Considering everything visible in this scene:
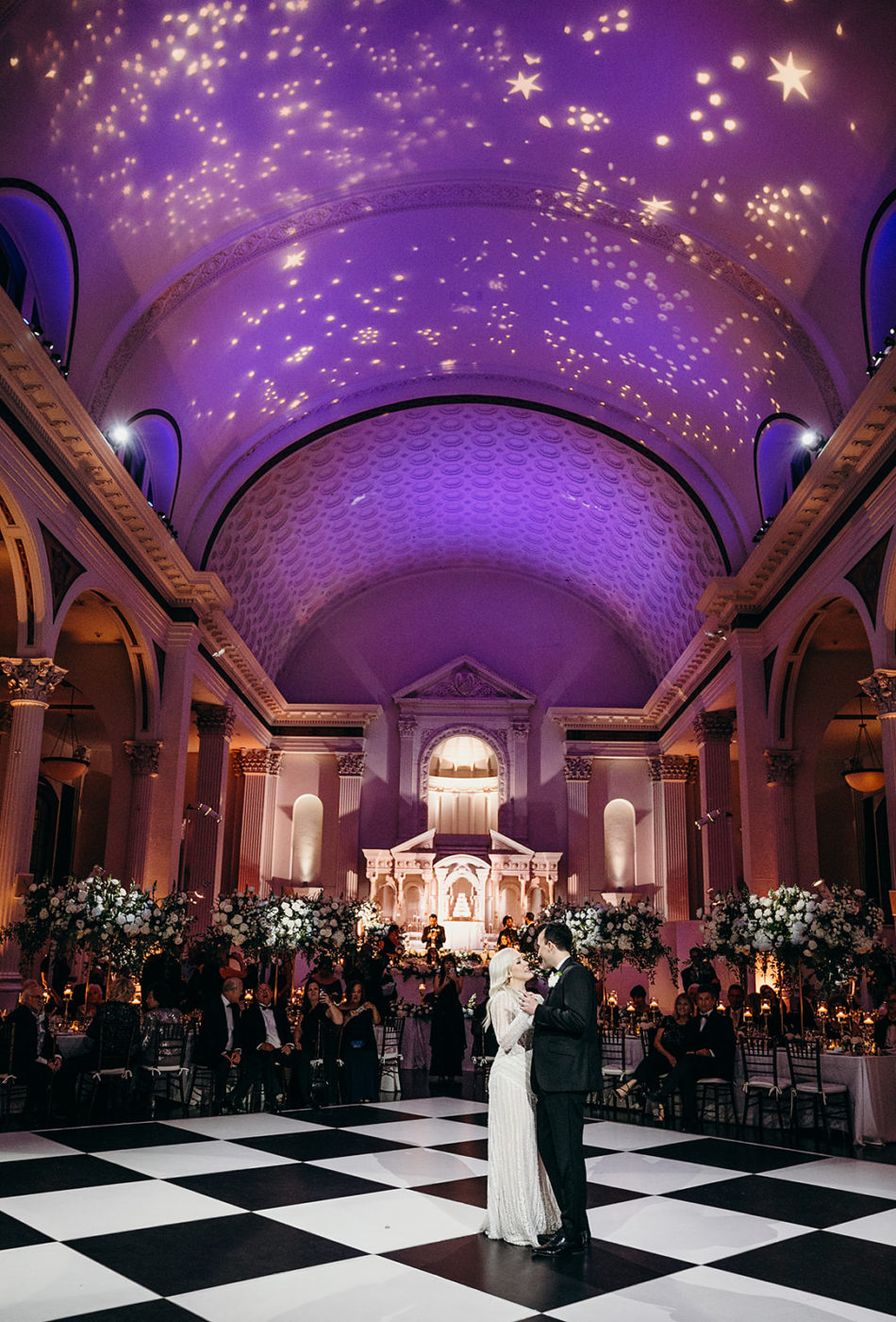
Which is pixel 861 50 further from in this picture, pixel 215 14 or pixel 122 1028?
pixel 122 1028

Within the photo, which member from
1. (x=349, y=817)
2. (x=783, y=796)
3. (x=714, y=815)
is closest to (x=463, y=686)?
(x=349, y=817)

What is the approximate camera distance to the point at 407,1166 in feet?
23.7

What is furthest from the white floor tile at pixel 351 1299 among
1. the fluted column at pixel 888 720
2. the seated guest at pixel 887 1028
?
the fluted column at pixel 888 720

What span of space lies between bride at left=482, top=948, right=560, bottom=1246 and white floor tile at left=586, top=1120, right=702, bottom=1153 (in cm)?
312

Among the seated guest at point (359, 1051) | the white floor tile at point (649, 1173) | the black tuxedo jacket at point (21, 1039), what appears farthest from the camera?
the seated guest at point (359, 1051)

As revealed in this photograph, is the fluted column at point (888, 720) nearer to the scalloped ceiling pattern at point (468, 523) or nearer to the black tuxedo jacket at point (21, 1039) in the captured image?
the scalloped ceiling pattern at point (468, 523)

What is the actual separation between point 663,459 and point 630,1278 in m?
17.0

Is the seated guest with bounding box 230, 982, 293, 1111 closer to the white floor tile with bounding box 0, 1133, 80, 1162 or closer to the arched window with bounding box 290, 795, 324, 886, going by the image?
the white floor tile with bounding box 0, 1133, 80, 1162

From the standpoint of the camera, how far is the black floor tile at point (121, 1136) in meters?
7.71

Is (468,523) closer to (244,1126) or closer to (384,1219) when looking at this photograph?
(244,1126)

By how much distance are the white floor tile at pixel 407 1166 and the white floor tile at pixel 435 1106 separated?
8.12 ft

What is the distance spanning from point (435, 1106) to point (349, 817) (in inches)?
642

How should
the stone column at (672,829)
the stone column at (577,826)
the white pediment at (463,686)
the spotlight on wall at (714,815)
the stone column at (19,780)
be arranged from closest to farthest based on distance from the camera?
the stone column at (19,780) → the spotlight on wall at (714,815) → the stone column at (672,829) → the stone column at (577,826) → the white pediment at (463,686)

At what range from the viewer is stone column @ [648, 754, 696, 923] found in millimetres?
25938
